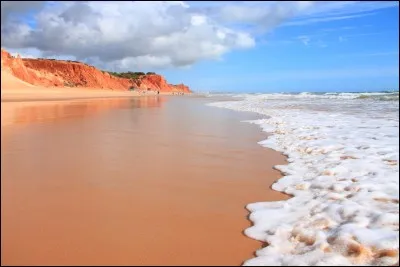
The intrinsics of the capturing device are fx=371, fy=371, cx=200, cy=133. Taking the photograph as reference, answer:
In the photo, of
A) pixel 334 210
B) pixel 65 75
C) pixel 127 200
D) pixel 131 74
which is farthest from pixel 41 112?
pixel 131 74

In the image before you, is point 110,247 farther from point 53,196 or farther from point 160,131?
point 160,131

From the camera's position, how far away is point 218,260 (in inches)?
92.2

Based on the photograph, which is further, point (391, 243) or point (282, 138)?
point (282, 138)

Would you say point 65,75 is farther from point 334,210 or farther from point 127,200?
point 334,210

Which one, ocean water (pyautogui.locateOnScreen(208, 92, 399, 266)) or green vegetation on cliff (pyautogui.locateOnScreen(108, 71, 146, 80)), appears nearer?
ocean water (pyautogui.locateOnScreen(208, 92, 399, 266))

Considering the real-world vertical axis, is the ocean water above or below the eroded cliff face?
below

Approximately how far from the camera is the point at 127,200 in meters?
3.27

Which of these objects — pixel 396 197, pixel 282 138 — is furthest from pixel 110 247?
pixel 282 138

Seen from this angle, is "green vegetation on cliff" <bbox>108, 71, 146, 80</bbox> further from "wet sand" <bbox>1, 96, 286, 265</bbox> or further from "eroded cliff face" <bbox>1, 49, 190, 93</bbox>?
"wet sand" <bbox>1, 96, 286, 265</bbox>

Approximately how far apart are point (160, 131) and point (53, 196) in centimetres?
473

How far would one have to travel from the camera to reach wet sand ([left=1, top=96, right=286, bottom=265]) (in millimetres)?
2357

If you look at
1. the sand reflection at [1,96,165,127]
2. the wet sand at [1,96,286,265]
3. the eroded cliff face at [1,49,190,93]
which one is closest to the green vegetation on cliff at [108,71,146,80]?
the eroded cliff face at [1,49,190,93]

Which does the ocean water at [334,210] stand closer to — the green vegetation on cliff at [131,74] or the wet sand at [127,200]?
the wet sand at [127,200]

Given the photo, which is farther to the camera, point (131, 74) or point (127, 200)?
point (131, 74)
